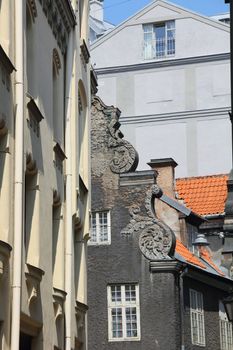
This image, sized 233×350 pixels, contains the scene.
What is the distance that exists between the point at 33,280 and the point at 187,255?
65.6 ft

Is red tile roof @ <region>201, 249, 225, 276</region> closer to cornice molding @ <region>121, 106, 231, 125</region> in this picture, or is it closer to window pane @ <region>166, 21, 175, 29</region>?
cornice molding @ <region>121, 106, 231, 125</region>

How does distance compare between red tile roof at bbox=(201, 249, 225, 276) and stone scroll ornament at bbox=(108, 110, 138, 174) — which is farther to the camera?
red tile roof at bbox=(201, 249, 225, 276)

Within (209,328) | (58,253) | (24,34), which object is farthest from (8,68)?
(209,328)

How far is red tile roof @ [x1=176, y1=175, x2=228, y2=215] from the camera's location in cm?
4112

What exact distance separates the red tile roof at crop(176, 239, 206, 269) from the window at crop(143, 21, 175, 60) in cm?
1509

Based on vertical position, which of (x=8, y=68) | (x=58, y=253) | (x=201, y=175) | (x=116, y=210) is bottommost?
(x=58, y=253)

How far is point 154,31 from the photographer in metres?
48.9

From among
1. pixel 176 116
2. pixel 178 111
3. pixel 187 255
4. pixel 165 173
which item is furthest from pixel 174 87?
pixel 187 255

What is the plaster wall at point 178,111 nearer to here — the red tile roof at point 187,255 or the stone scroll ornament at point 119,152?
the red tile roof at point 187,255

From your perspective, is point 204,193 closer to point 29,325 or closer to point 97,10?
point 97,10

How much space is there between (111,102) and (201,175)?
594 cm

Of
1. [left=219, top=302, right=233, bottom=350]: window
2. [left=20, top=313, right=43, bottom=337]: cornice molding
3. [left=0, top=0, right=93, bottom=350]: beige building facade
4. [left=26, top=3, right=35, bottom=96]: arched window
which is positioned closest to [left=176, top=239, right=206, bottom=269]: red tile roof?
[left=219, top=302, right=233, bottom=350]: window

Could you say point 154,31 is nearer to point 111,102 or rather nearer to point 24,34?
point 111,102

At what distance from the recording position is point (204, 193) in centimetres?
4141
